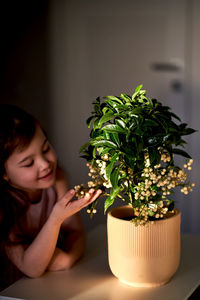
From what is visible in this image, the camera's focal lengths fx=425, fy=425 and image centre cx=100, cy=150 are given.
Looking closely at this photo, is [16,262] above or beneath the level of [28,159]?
beneath

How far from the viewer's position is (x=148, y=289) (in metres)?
1.22

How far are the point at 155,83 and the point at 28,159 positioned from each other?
1.46 m

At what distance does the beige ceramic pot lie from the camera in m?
1.18

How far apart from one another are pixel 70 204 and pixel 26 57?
191 cm

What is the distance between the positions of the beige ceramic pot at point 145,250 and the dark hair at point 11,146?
42cm

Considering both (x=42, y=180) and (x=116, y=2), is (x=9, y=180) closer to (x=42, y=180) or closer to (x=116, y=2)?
(x=42, y=180)

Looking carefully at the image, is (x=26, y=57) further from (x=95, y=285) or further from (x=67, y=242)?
(x=95, y=285)

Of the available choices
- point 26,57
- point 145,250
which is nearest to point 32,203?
point 145,250

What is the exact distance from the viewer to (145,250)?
1186 millimetres

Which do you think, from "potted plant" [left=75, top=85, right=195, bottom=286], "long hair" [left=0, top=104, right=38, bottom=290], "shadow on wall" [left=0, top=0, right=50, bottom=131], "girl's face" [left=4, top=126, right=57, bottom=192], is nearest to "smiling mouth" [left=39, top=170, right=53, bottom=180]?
"girl's face" [left=4, top=126, right=57, bottom=192]

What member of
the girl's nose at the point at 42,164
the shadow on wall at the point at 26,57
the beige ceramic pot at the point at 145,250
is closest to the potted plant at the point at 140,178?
the beige ceramic pot at the point at 145,250

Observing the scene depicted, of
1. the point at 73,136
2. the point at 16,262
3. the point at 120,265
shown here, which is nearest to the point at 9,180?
the point at 16,262

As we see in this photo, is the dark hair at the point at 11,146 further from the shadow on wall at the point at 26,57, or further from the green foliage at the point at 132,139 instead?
the shadow on wall at the point at 26,57

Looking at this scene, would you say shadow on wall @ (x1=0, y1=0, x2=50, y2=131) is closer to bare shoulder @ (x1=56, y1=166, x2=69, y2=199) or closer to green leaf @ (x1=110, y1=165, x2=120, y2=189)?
bare shoulder @ (x1=56, y1=166, x2=69, y2=199)
